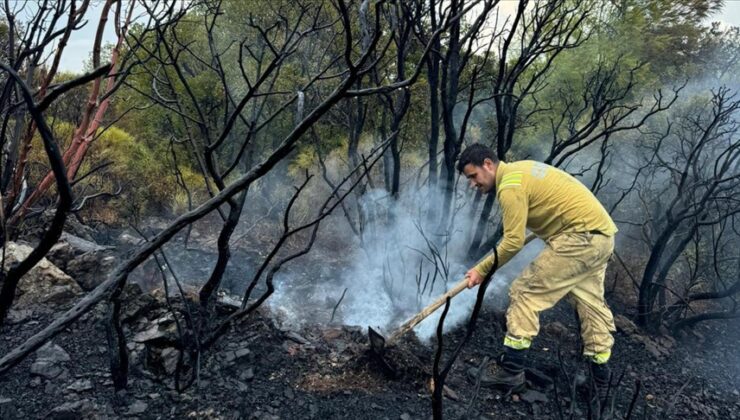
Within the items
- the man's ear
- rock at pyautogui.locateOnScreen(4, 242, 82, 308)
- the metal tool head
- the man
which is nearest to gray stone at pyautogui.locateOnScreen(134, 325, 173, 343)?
rock at pyautogui.locateOnScreen(4, 242, 82, 308)

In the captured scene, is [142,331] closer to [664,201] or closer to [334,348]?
[334,348]

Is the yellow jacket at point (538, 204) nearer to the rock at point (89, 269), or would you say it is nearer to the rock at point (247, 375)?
the rock at point (247, 375)

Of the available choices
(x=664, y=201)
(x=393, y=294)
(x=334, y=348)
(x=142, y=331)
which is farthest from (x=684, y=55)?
(x=142, y=331)

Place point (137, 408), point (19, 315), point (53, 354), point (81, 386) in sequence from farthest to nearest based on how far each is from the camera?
1. point (19, 315)
2. point (53, 354)
3. point (81, 386)
4. point (137, 408)

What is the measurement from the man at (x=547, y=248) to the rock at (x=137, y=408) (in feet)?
7.07

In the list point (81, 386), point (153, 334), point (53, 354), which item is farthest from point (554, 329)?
point (53, 354)

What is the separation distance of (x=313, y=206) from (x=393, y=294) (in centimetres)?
381

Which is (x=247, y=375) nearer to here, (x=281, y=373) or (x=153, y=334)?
(x=281, y=373)

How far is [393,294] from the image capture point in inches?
177

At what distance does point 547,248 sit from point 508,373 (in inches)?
37.9

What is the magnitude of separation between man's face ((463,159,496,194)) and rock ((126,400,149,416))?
8.22 feet

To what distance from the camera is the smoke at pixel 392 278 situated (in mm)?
4199

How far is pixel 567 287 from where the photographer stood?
333 cm

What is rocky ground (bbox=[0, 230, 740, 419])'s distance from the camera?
2.41 m
